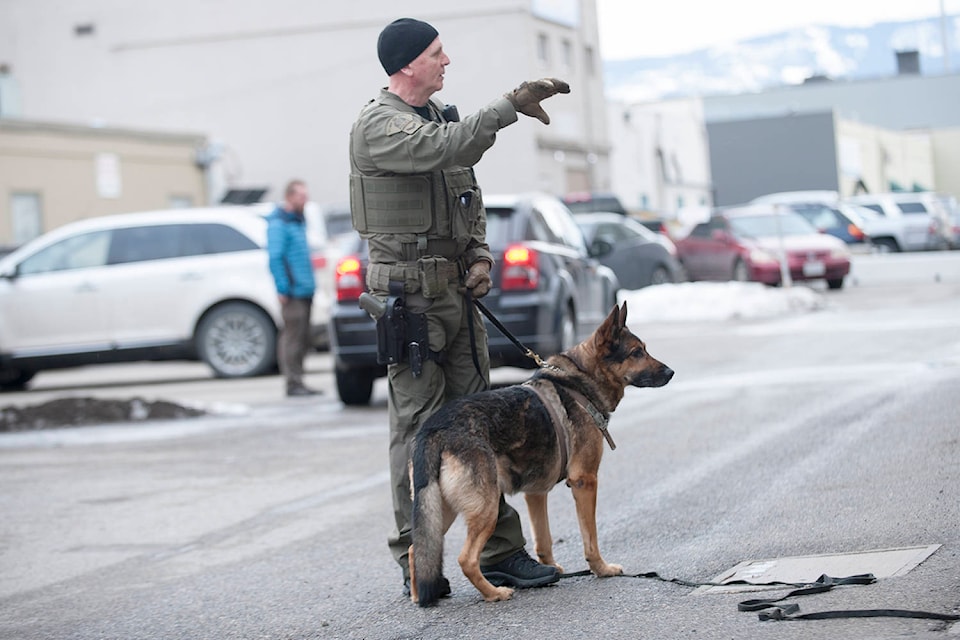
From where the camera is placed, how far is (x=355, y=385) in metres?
12.5

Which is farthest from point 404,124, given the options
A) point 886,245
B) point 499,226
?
A: point 886,245

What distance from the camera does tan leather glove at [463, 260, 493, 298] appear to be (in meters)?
5.38

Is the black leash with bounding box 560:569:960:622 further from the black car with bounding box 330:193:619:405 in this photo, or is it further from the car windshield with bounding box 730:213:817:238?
the car windshield with bounding box 730:213:817:238

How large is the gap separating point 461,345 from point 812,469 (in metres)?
2.84

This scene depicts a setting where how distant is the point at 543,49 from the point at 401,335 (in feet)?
133

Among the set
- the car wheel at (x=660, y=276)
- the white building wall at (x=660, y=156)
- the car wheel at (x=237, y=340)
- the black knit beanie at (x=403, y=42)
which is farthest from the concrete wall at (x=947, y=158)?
the black knit beanie at (x=403, y=42)

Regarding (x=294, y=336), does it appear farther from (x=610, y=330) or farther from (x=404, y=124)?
(x=404, y=124)

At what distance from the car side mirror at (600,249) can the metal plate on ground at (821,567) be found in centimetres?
830

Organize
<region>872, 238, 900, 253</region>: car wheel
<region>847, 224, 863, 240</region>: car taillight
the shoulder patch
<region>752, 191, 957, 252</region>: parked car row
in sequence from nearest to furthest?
the shoulder patch < <region>847, 224, 863, 240</region>: car taillight < <region>752, 191, 957, 252</region>: parked car row < <region>872, 238, 900, 253</region>: car wheel

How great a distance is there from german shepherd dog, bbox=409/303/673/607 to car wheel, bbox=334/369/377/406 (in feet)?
22.5

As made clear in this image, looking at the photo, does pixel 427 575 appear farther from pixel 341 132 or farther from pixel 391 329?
pixel 341 132

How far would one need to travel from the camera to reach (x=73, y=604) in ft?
19.2

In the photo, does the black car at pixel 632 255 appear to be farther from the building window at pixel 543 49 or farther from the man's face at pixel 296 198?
the building window at pixel 543 49

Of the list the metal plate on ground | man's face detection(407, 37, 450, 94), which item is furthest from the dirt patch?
the metal plate on ground
